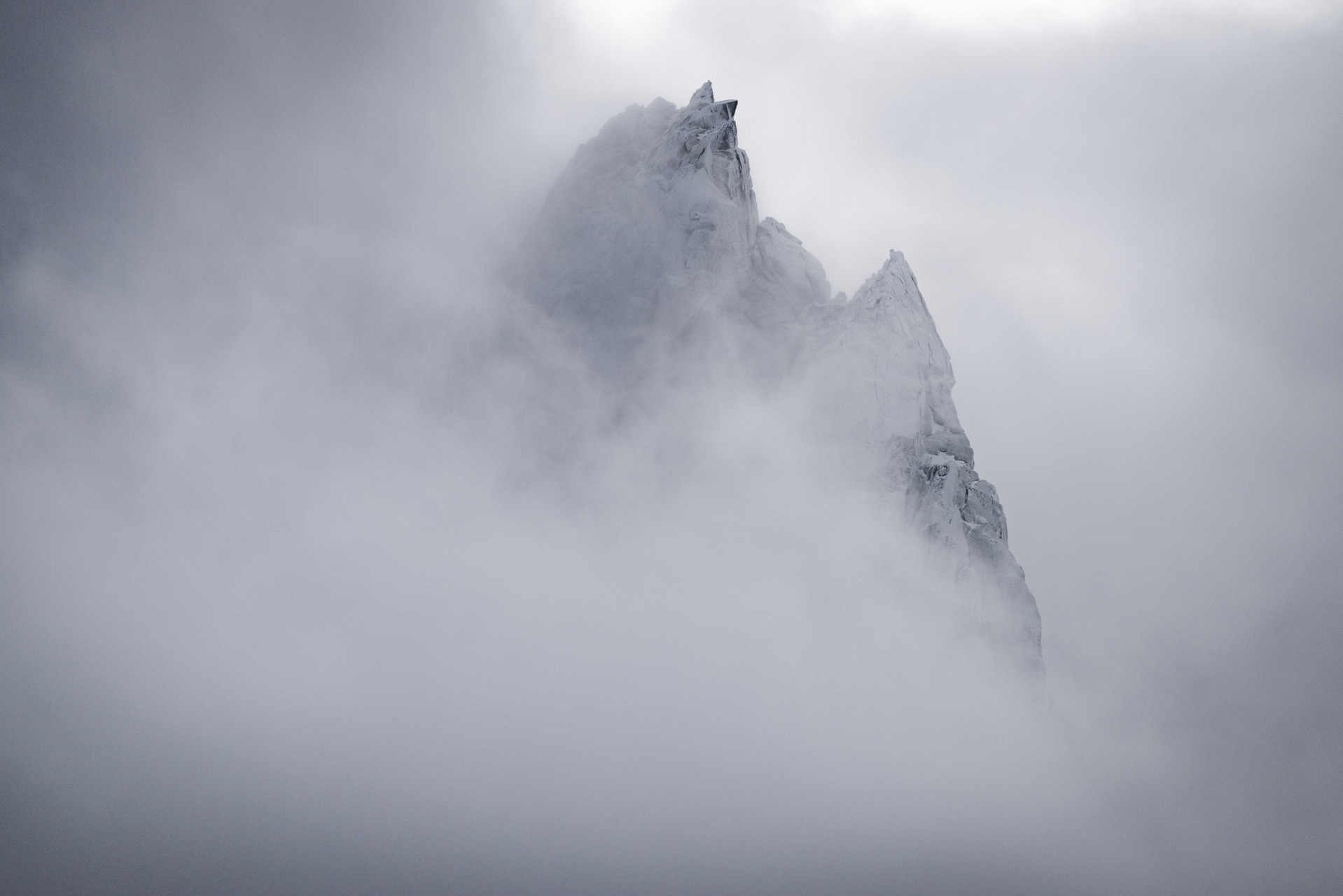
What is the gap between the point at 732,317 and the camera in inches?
2648

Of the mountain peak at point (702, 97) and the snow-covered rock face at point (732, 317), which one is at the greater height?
the mountain peak at point (702, 97)

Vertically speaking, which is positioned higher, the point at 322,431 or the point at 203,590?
the point at 322,431

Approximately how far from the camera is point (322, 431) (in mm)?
67938

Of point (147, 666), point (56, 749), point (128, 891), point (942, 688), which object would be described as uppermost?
point (942, 688)

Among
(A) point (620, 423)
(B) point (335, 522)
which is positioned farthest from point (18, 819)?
(A) point (620, 423)

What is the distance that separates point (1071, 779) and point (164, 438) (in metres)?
74.4

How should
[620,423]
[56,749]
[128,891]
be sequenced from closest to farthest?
[128,891]
[56,749]
[620,423]

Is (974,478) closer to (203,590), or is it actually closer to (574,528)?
(574,528)

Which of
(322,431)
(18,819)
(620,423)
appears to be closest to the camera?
(18,819)

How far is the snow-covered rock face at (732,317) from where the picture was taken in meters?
64.6

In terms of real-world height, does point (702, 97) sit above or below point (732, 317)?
above

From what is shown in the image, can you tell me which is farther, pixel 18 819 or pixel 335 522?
pixel 335 522

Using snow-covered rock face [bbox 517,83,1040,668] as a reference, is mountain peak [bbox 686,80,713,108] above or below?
A: above

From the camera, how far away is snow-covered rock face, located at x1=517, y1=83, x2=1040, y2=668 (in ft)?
212
